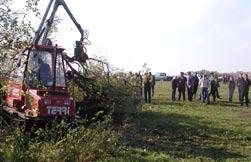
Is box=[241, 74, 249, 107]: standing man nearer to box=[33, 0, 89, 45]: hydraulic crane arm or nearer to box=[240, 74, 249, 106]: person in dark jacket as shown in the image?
box=[240, 74, 249, 106]: person in dark jacket

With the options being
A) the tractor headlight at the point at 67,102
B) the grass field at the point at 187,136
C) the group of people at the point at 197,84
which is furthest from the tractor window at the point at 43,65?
the group of people at the point at 197,84

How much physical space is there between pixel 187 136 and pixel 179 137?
38 centimetres

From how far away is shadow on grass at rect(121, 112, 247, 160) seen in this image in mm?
14656

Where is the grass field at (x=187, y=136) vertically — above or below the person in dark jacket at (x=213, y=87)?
below

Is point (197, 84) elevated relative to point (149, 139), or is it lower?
elevated

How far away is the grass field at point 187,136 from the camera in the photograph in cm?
1386

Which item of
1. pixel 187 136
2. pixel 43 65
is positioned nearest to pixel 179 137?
pixel 187 136

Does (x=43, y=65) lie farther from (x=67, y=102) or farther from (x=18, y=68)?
(x=18, y=68)

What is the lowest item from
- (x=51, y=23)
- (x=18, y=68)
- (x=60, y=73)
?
(x=18, y=68)

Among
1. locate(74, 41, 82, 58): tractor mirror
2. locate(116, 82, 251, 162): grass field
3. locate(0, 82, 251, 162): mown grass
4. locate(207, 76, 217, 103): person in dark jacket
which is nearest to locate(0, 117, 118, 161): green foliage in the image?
locate(0, 82, 251, 162): mown grass

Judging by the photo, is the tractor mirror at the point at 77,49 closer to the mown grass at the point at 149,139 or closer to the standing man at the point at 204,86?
the mown grass at the point at 149,139

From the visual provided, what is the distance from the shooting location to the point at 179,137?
17516mm

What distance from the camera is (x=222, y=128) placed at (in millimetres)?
19859

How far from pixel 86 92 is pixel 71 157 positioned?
912 cm
